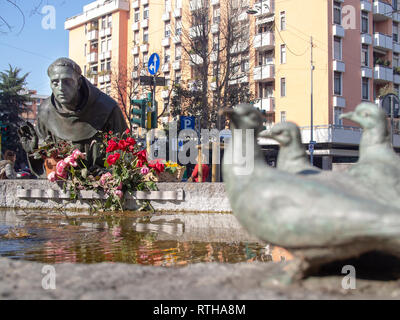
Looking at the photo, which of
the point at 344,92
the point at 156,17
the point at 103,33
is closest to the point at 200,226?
the point at 344,92

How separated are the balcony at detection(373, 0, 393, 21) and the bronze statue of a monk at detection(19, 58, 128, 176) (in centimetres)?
3262

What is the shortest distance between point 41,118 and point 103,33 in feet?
156

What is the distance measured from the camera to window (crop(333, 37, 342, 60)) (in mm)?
33406

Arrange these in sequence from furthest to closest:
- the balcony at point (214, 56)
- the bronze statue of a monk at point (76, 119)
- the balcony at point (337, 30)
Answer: the balcony at point (337, 30) → the balcony at point (214, 56) → the bronze statue of a monk at point (76, 119)

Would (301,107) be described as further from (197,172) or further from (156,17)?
(197,172)

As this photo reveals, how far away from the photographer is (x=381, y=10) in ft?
120

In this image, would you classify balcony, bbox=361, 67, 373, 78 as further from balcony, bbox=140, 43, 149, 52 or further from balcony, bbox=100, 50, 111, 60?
balcony, bbox=100, 50, 111, 60

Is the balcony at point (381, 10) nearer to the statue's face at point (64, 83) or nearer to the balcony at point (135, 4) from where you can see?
the balcony at point (135, 4)

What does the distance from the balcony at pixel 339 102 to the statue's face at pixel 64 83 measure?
27790 mm

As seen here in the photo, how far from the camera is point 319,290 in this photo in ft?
6.37

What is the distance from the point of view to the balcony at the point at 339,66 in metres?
32.9

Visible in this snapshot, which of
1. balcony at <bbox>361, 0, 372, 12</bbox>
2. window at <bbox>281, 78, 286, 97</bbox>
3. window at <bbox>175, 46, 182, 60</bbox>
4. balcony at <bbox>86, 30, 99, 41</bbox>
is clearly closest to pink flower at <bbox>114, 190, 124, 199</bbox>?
window at <bbox>281, 78, 286, 97</bbox>

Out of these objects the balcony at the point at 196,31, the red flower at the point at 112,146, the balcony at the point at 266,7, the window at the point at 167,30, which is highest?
the window at the point at 167,30

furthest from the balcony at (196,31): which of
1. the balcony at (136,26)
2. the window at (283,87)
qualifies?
the balcony at (136,26)
